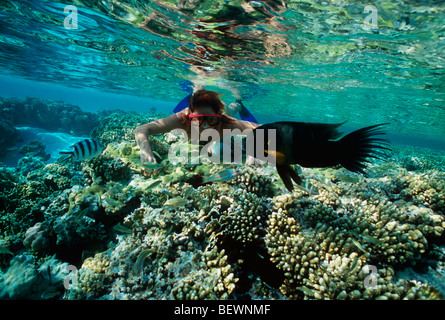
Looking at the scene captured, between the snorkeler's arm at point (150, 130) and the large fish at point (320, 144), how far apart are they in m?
2.35

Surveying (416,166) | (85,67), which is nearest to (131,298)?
(416,166)

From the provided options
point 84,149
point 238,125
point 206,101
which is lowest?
point 84,149

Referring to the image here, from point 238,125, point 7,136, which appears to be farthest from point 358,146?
point 7,136

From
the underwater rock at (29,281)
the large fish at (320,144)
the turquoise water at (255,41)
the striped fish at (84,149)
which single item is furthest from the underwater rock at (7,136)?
the large fish at (320,144)

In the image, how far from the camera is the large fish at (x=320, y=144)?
5.44ft

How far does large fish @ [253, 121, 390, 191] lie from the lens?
1.66 m

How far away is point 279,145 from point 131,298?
3327mm

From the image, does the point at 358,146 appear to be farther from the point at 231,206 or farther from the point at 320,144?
the point at 231,206

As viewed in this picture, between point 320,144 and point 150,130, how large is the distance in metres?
3.18

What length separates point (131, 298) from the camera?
3.06 m

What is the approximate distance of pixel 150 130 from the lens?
3.84m
